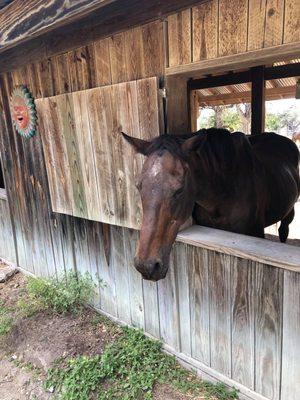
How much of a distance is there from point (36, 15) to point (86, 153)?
3.46ft

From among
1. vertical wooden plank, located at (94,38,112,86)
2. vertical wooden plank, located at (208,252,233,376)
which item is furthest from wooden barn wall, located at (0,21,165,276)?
vertical wooden plank, located at (208,252,233,376)

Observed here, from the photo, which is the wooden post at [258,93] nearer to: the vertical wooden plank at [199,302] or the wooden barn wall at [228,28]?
the wooden barn wall at [228,28]

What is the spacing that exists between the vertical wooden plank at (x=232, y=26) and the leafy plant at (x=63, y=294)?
258cm

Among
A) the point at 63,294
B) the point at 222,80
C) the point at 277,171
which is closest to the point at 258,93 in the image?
the point at 222,80

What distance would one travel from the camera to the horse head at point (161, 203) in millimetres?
1695

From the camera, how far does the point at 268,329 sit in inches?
79.4

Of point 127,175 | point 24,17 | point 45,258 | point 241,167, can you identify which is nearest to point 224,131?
point 241,167

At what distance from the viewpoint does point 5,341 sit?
124 inches

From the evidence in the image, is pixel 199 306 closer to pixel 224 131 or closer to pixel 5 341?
pixel 224 131

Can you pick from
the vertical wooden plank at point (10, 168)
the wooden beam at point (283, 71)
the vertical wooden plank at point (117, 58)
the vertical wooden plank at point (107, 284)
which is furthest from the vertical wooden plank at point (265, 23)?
the wooden beam at point (283, 71)

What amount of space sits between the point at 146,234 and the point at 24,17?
1827 millimetres

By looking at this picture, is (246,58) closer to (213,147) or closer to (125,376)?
(213,147)

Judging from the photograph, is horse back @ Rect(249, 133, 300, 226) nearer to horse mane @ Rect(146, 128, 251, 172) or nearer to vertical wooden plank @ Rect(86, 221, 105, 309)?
horse mane @ Rect(146, 128, 251, 172)

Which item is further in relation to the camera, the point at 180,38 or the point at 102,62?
the point at 102,62
